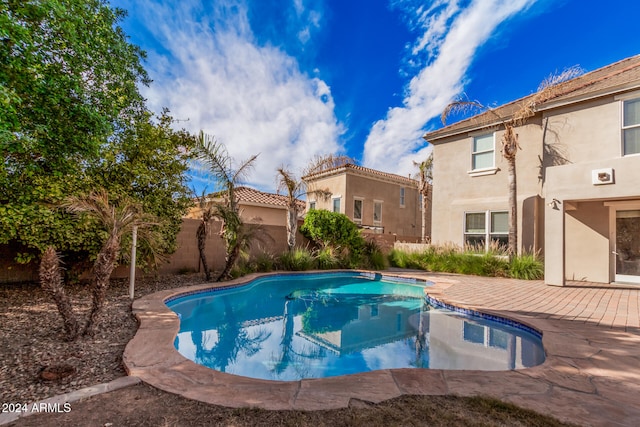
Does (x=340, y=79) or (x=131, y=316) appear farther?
(x=340, y=79)

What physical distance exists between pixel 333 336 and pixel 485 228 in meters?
9.64

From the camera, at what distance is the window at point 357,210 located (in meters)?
20.5

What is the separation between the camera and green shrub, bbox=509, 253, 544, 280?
10.3 meters

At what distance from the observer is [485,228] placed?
1245cm

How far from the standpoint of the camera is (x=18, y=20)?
486 cm

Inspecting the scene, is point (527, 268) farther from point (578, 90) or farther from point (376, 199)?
point (376, 199)

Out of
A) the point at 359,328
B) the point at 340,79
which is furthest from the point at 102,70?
the point at 340,79

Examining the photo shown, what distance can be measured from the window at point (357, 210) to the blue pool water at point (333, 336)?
11440mm

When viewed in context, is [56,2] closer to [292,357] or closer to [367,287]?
[292,357]

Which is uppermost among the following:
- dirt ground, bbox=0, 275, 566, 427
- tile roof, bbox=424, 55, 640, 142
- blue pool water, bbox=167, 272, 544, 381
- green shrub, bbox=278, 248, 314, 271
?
tile roof, bbox=424, 55, 640, 142

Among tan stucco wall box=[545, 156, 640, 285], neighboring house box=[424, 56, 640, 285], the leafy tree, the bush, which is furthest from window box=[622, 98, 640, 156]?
the leafy tree

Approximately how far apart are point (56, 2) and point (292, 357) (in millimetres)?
6669

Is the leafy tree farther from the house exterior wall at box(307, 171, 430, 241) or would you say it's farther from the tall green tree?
the tall green tree

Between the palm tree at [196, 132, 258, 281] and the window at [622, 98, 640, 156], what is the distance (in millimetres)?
11962
